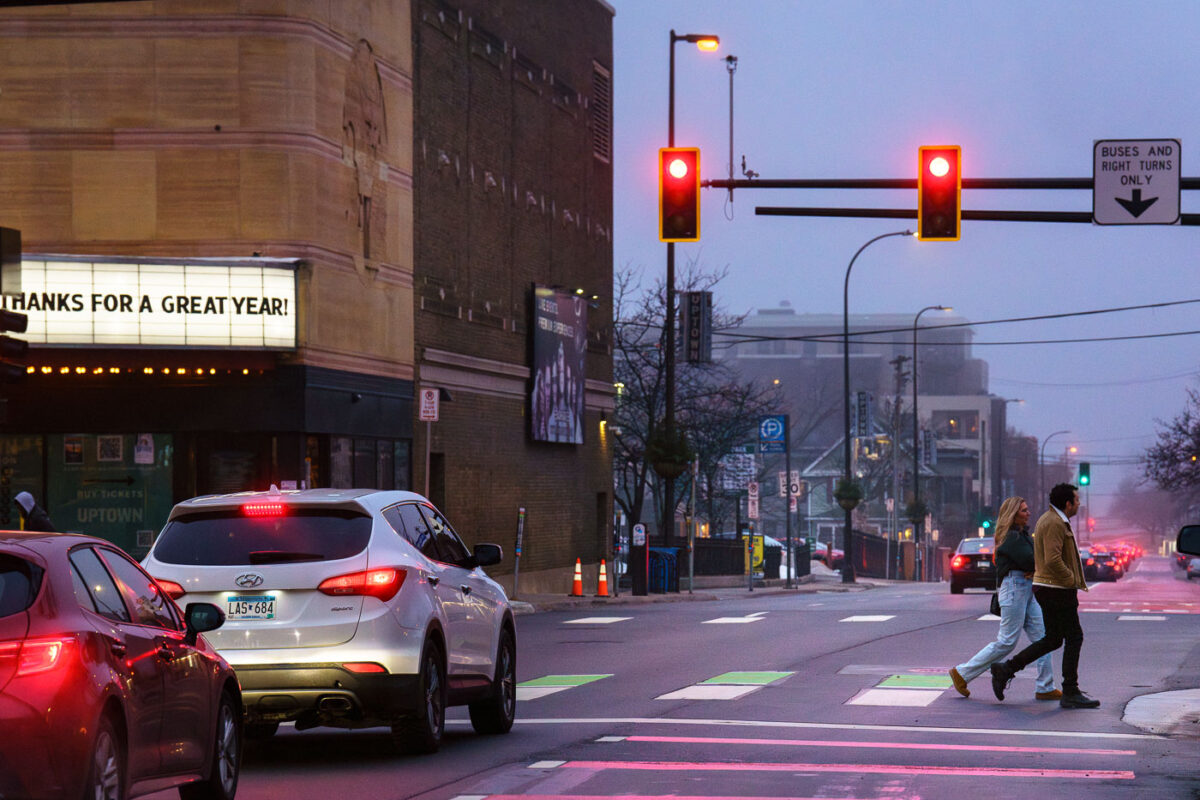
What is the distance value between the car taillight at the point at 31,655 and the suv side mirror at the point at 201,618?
1711 mm

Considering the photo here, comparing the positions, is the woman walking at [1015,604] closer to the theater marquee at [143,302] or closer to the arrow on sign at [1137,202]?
the arrow on sign at [1137,202]

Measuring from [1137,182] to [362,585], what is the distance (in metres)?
13.8

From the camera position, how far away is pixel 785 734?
42.9 feet

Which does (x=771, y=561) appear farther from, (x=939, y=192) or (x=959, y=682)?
(x=959, y=682)

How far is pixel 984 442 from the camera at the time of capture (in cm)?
14675

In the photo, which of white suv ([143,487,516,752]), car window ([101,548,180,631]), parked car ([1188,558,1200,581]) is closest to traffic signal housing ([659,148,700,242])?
white suv ([143,487,516,752])

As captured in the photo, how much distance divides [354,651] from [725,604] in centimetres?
2564

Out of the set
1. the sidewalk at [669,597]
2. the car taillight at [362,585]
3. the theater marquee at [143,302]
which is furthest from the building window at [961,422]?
the car taillight at [362,585]

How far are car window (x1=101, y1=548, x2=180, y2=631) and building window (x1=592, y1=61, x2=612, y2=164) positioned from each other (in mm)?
36378

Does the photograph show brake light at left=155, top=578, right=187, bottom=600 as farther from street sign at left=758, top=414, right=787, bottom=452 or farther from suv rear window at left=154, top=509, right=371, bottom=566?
street sign at left=758, top=414, right=787, bottom=452

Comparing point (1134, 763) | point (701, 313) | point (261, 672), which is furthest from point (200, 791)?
point (701, 313)

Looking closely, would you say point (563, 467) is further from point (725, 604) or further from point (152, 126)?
point (152, 126)

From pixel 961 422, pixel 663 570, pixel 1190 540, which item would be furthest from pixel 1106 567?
pixel 961 422

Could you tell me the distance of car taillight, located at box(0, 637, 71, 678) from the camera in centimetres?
711
